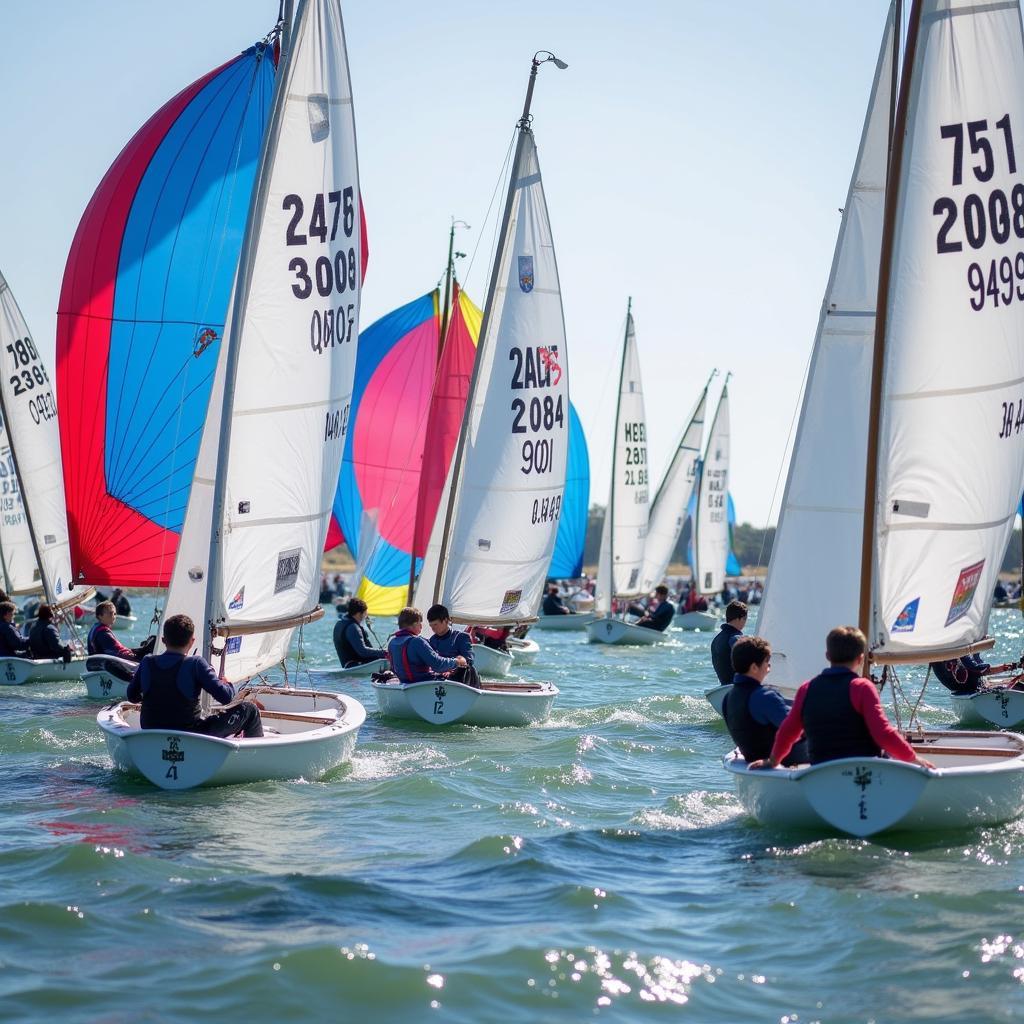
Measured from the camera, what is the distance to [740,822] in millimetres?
8070

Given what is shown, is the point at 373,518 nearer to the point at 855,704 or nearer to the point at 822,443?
the point at 822,443

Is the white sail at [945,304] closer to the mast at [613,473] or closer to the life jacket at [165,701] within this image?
the life jacket at [165,701]

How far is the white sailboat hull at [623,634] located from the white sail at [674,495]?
24.7ft

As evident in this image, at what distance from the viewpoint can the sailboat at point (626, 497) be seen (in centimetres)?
3069

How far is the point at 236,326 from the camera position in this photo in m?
9.72

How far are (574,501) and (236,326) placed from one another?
71.3ft

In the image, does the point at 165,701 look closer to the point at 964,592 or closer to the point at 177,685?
the point at 177,685

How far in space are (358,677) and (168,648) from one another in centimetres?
863

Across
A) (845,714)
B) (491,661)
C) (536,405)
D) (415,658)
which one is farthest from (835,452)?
(491,661)

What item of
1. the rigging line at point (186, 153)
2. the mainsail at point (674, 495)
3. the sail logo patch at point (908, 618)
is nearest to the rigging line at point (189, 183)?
the rigging line at point (186, 153)

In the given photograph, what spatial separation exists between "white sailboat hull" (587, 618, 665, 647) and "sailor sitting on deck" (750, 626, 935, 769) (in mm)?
19395

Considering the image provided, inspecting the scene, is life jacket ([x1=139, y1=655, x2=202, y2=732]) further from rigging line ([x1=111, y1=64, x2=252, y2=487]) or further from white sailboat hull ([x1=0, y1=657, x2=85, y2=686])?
white sailboat hull ([x1=0, y1=657, x2=85, y2=686])

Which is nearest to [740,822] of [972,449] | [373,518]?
[972,449]

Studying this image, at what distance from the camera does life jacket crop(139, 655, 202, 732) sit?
27.4ft
